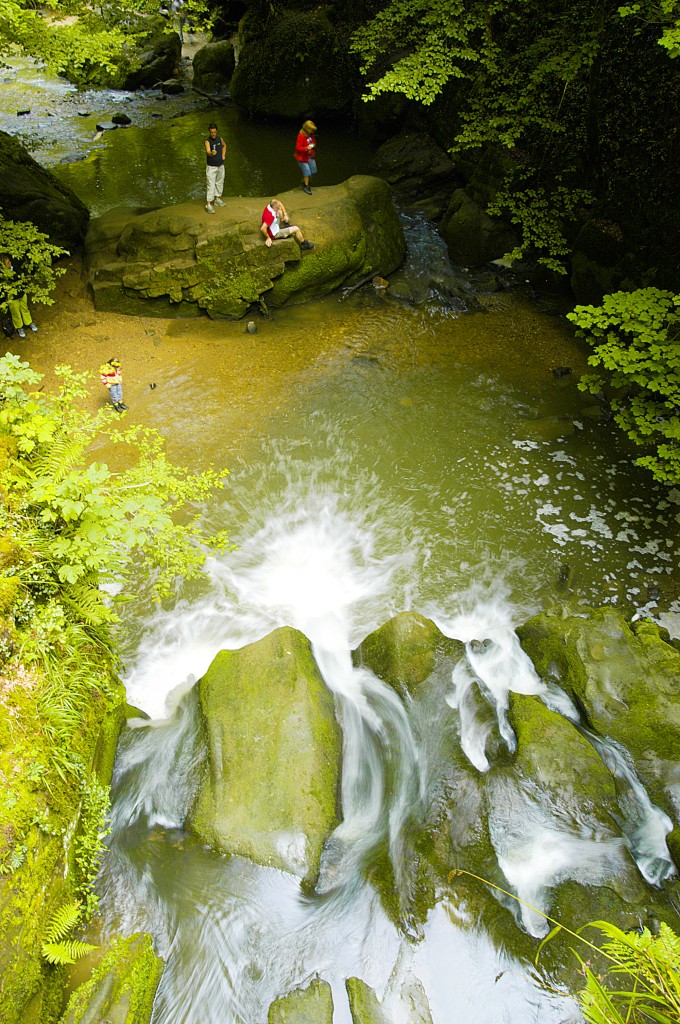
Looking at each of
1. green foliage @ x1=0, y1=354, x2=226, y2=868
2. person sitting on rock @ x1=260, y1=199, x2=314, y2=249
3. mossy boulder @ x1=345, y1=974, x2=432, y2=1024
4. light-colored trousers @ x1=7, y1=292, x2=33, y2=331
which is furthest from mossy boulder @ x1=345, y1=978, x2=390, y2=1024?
person sitting on rock @ x1=260, y1=199, x2=314, y2=249

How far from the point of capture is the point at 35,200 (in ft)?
42.0

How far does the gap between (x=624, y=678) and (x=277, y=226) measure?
33.2ft

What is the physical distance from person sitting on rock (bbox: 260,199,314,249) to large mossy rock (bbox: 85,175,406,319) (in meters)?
0.15

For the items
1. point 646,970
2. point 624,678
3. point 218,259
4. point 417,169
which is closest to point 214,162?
point 218,259

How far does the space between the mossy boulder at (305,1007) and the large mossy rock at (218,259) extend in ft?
36.1

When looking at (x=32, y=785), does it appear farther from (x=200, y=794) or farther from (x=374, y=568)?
(x=374, y=568)

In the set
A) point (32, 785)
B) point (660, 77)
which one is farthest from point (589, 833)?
point (660, 77)

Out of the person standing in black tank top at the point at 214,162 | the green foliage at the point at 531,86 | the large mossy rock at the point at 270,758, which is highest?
the green foliage at the point at 531,86

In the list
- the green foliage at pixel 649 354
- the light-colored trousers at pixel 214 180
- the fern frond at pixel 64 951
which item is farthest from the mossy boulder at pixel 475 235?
the fern frond at pixel 64 951

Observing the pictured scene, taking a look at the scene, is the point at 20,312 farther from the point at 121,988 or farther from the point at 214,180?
the point at 121,988

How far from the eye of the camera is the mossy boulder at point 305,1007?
4504mm

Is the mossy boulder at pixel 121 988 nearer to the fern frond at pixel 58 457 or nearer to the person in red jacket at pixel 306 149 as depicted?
the fern frond at pixel 58 457

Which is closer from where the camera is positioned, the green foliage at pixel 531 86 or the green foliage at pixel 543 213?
the green foliage at pixel 531 86

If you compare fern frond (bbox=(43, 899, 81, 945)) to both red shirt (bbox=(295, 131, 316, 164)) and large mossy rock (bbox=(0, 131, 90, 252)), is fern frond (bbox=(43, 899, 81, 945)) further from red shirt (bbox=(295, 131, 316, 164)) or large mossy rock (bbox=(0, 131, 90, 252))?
red shirt (bbox=(295, 131, 316, 164))
